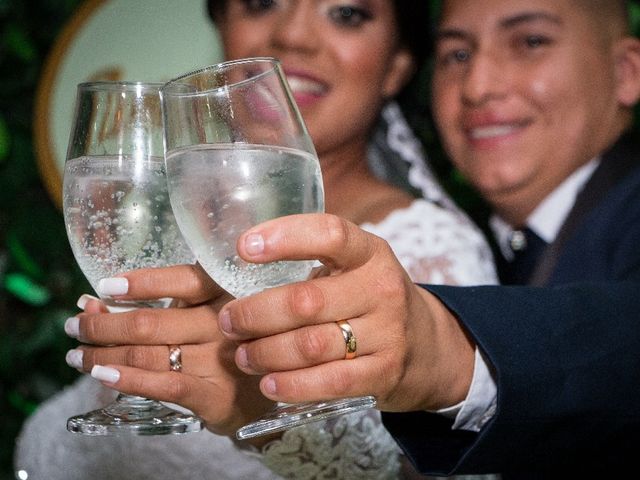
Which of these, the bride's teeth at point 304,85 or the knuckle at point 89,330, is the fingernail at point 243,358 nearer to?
the knuckle at point 89,330

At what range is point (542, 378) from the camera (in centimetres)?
98

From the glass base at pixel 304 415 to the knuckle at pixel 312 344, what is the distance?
2.3 inches

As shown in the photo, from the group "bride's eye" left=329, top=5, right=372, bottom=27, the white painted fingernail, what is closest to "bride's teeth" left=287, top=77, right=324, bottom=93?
"bride's eye" left=329, top=5, right=372, bottom=27

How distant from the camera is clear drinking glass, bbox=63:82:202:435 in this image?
0.91 metres

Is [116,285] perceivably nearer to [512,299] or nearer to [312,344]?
[312,344]

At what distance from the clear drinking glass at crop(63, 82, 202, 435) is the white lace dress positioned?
0.40 meters

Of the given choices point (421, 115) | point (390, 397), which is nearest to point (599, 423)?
point (390, 397)

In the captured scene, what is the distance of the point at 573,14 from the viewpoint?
1.86 meters

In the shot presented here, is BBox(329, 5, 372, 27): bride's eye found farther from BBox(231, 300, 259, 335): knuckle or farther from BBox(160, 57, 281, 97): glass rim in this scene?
BBox(231, 300, 259, 335): knuckle

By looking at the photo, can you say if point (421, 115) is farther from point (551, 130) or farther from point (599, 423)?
point (599, 423)

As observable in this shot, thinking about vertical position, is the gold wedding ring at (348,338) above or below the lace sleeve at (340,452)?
above

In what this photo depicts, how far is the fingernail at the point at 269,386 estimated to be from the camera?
0.77m

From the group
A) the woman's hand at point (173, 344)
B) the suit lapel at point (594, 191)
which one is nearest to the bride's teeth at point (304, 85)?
the suit lapel at point (594, 191)

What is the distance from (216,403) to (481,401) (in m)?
0.31
